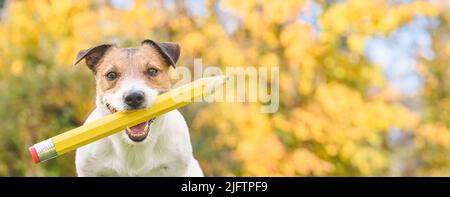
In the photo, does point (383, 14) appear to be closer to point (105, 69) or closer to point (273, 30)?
point (273, 30)

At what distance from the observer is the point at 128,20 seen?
8.31 m

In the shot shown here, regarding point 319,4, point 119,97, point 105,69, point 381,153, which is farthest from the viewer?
point 381,153

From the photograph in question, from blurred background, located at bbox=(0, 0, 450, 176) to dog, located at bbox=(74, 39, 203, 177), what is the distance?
123 inches

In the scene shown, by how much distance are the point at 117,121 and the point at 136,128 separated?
255mm

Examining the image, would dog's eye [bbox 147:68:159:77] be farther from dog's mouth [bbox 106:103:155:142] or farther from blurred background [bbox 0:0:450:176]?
blurred background [bbox 0:0:450:176]

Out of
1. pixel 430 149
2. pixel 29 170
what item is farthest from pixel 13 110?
pixel 430 149

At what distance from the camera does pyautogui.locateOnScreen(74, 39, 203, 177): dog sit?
13.3 ft

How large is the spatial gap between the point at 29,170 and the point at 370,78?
4439 mm

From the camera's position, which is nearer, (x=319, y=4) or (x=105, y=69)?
(x=105, y=69)
